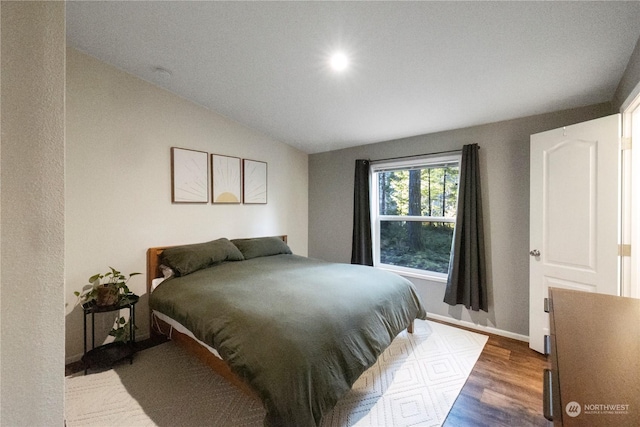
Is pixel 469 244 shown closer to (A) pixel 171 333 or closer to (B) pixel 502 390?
(B) pixel 502 390

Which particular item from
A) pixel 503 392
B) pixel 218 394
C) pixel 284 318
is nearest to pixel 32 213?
pixel 284 318

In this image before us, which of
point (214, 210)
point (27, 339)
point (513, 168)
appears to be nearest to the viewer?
point (27, 339)

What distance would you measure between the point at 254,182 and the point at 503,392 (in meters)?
3.26

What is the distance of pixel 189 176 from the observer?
2.97m

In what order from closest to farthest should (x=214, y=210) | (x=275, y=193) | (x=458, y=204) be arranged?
(x=458, y=204) → (x=214, y=210) → (x=275, y=193)

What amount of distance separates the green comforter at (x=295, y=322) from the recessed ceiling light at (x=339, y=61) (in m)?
1.72

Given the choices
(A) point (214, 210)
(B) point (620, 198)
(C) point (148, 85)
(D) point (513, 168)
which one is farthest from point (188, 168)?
(B) point (620, 198)

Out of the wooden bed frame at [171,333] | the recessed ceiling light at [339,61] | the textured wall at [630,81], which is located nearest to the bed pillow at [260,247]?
the wooden bed frame at [171,333]

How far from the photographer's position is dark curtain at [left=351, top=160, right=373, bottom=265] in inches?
145

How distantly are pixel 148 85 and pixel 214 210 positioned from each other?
1433 millimetres

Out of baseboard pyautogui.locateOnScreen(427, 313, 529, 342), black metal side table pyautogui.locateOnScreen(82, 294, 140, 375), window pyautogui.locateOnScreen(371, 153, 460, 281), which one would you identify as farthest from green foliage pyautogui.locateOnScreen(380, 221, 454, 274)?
black metal side table pyautogui.locateOnScreen(82, 294, 140, 375)

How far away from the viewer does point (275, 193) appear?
3.96 m

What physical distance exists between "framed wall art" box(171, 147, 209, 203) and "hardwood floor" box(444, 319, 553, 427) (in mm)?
2976

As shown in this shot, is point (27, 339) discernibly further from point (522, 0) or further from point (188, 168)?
point (188, 168)
